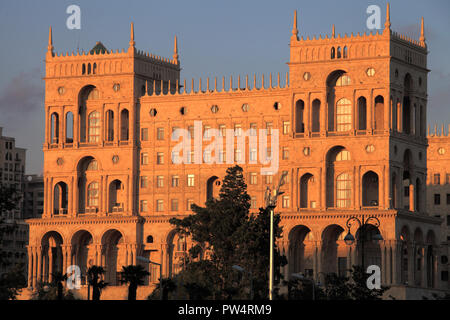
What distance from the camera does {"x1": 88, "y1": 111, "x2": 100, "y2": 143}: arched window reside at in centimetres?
16350

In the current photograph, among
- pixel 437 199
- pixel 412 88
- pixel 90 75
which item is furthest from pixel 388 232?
pixel 437 199

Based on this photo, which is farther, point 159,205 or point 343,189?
point 159,205

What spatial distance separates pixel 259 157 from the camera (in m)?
155

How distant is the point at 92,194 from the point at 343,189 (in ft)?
97.6

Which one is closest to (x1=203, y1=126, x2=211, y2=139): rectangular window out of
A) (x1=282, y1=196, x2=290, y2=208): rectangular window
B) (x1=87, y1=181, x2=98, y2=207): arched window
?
(x1=282, y1=196, x2=290, y2=208): rectangular window

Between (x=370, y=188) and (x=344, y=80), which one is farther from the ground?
(x=344, y=80)

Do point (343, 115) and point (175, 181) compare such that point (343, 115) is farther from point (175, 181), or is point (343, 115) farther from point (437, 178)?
point (437, 178)

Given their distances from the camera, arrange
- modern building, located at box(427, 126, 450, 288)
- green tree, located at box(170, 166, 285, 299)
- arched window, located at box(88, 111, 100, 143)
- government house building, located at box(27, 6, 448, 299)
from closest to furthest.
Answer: green tree, located at box(170, 166, 285, 299)
government house building, located at box(27, 6, 448, 299)
arched window, located at box(88, 111, 100, 143)
modern building, located at box(427, 126, 450, 288)

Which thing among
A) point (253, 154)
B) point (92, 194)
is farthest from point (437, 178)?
point (92, 194)

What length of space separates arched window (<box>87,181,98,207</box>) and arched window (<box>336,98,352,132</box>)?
29200 mm

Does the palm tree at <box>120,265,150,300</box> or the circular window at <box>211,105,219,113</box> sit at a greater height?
the circular window at <box>211,105,219,113</box>

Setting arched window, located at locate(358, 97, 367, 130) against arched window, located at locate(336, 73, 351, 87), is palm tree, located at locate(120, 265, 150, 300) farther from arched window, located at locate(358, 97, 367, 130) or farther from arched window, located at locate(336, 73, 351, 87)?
arched window, located at locate(336, 73, 351, 87)

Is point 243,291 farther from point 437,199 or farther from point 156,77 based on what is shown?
point 437,199

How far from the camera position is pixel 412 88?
154m
